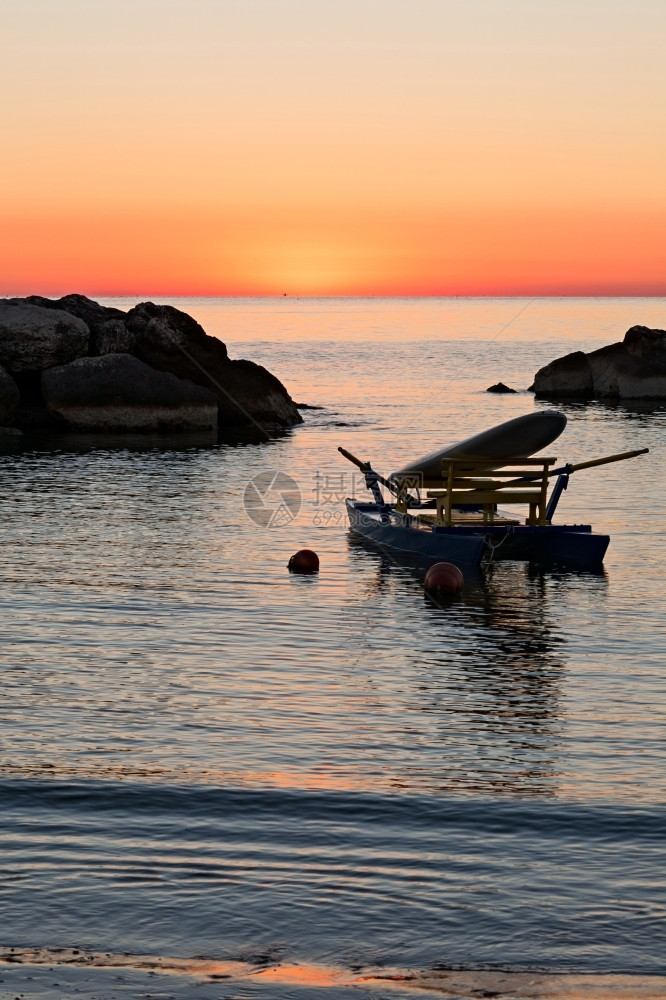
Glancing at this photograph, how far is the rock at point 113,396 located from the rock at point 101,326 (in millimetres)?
2840

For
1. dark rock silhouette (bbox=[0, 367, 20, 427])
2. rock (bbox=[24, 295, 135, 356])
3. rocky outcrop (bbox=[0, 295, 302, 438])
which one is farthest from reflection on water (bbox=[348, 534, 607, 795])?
rock (bbox=[24, 295, 135, 356])

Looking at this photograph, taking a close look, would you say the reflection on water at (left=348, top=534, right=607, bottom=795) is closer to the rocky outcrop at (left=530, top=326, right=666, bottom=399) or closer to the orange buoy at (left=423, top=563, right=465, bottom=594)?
the orange buoy at (left=423, top=563, right=465, bottom=594)

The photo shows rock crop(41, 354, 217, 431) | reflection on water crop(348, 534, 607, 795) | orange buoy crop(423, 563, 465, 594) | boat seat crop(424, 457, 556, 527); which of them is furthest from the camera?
rock crop(41, 354, 217, 431)

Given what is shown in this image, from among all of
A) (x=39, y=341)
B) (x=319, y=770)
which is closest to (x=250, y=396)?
(x=39, y=341)

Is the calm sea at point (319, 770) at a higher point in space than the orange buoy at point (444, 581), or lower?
lower

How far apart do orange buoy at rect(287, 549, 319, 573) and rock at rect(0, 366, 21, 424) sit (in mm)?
29572

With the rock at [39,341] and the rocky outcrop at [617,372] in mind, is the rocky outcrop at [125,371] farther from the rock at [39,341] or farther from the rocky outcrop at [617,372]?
the rocky outcrop at [617,372]

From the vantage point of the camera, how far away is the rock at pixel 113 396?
49.6m

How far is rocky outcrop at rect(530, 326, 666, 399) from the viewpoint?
73.2 m

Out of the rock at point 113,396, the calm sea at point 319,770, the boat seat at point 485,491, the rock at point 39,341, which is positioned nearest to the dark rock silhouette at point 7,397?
the rock at point 39,341

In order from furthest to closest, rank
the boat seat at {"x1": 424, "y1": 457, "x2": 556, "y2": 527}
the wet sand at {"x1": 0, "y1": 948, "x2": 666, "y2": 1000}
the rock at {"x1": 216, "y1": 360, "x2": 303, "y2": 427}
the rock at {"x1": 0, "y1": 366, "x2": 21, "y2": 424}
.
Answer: the rock at {"x1": 216, "y1": 360, "x2": 303, "y2": 427}
the rock at {"x1": 0, "y1": 366, "x2": 21, "y2": 424}
the boat seat at {"x1": 424, "y1": 457, "x2": 556, "y2": 527}
the wet sand at {"x1": 0, "y1": 948, "x2": 666, "y2": 1000}

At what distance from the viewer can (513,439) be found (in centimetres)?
2406

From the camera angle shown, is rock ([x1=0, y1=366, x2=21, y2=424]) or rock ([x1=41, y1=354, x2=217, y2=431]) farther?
rock ([x1=0, y1=366, x2=21, y2=424])

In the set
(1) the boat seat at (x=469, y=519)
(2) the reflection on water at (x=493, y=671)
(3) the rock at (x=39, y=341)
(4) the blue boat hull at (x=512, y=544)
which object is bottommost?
(2) the reflection on water at (x=493, y=671)
